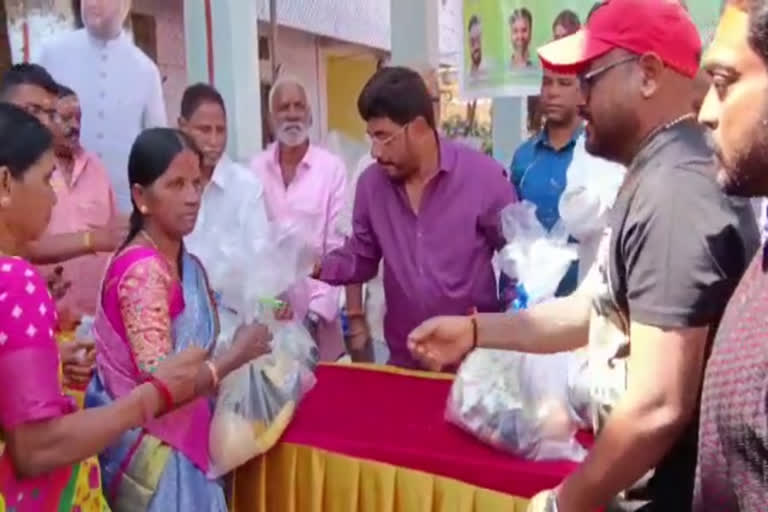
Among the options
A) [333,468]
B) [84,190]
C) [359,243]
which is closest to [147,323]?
[333,468]

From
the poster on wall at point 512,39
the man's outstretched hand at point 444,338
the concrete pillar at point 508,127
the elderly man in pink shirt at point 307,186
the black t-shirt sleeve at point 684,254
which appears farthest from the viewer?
the concrete pillar at point 508,127

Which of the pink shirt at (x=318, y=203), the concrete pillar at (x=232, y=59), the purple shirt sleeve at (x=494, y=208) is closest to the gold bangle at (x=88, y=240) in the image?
the pink shirt at (x=318, y=203)

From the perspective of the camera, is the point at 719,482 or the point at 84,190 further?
the point at 84,190

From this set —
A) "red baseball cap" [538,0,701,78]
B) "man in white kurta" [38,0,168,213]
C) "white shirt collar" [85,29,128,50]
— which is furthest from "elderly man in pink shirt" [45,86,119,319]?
"red baseball cap" [538,0,701,78]

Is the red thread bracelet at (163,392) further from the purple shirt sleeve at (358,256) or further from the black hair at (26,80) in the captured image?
the black hair at (26,80)

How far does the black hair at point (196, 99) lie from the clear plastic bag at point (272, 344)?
Answer: 0.98 m

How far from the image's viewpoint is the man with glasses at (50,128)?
271cm

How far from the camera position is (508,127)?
7141 mm

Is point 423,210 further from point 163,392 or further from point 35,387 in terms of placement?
point 35,387

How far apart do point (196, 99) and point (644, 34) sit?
2453 millimetres

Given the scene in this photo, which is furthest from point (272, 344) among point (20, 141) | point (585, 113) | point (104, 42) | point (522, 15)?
point (522, 15)

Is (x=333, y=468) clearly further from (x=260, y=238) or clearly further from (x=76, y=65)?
(x=76, y=65)

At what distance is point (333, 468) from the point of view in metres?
2.21

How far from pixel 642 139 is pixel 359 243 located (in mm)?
1635
